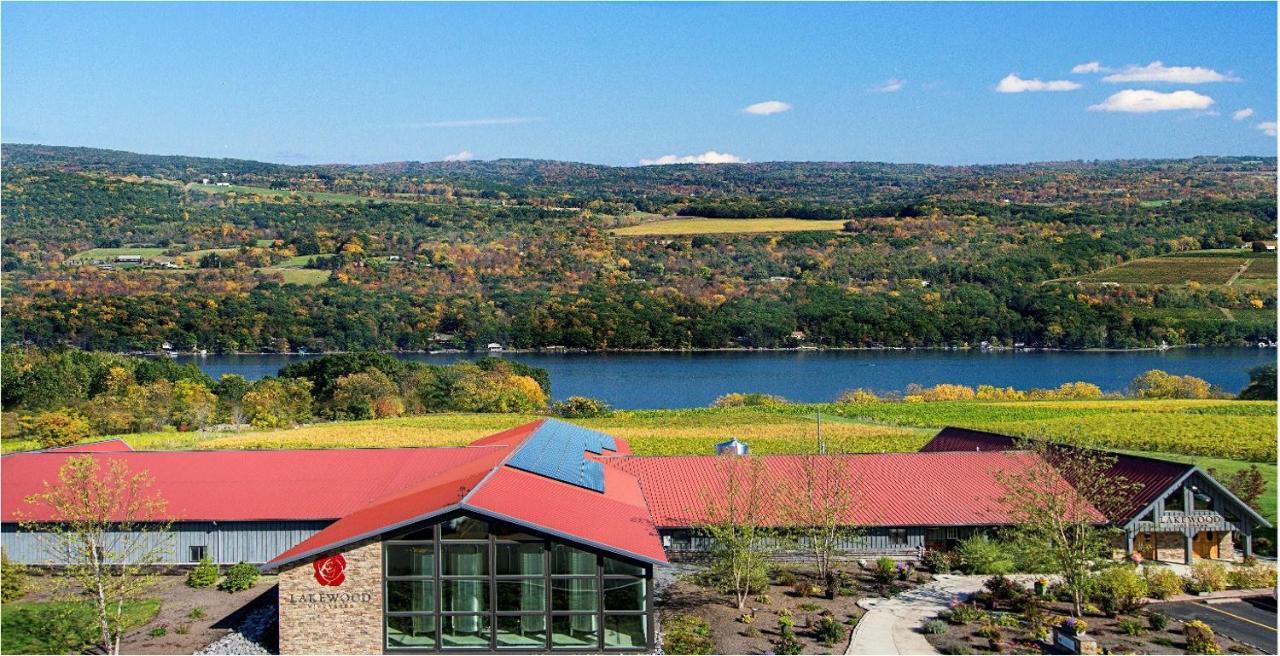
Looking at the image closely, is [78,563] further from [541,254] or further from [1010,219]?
[1010,219]

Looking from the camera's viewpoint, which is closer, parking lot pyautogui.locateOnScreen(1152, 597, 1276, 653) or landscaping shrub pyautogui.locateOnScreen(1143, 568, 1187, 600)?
parking lot pyautogui.locateOnScreen(1152, 597, 1276, 653)

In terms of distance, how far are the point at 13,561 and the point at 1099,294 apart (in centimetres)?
11270

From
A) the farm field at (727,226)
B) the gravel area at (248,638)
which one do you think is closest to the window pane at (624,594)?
the gravel area at (248,638)

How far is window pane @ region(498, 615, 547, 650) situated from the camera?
19.9 metres

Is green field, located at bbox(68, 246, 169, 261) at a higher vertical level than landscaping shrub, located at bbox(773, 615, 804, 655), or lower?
higher

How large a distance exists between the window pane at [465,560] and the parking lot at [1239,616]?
42.4 ft

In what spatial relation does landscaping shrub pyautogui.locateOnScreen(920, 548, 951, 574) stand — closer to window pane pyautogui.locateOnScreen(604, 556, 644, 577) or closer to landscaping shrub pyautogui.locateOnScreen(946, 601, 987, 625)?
landscaping shrub pyautogui.locateOnScreen(946, 601, 987, 625)

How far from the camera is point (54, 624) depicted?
72.1ft

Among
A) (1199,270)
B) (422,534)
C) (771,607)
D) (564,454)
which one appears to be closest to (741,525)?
(771,607)

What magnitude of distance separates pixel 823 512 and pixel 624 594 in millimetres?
7421

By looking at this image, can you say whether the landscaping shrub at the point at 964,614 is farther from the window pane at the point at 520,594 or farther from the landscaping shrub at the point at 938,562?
the window pane at the point at 520,594

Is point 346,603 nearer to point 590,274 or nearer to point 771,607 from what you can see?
point 771,607

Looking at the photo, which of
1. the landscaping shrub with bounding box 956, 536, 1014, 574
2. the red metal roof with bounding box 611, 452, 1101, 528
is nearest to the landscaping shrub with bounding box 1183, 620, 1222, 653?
the landscaping shrub with bounding box 956, 536, 1014, 574

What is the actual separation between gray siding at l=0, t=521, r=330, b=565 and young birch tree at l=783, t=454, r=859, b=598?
10.8 metres
